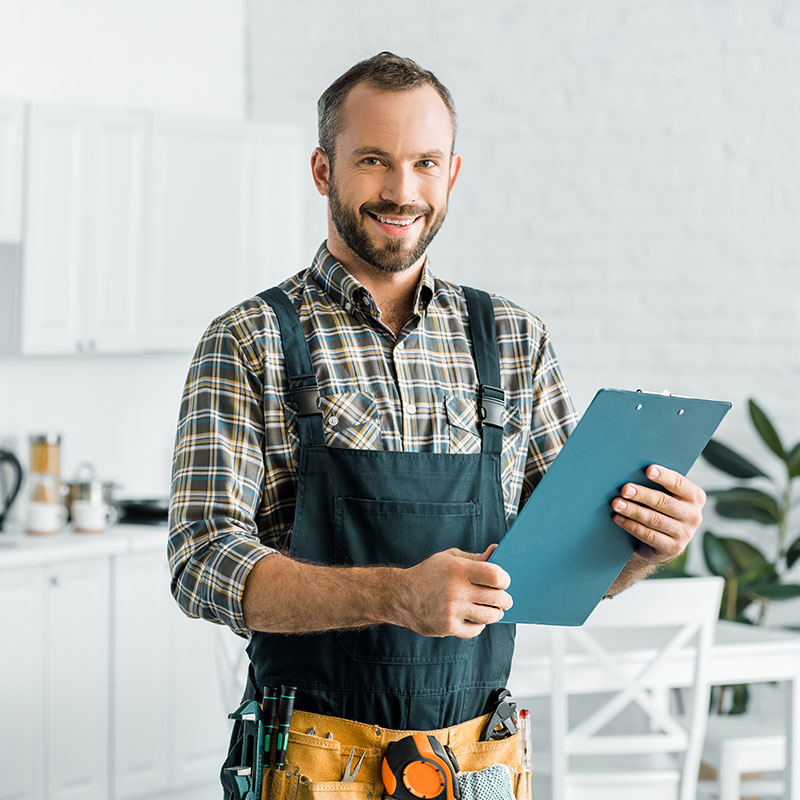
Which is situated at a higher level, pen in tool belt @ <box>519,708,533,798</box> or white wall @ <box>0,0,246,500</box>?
white wall @ <box>0,0,246,500</box>

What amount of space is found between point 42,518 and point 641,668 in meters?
2.17

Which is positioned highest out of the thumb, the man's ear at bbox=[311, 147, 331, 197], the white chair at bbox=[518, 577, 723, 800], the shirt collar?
the man's ear at bbox=[311, 147, 331, 197]

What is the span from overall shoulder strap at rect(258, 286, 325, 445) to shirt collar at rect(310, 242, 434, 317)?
83 millimetres

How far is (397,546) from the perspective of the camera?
1.59m

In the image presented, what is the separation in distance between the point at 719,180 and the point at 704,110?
0.87ft

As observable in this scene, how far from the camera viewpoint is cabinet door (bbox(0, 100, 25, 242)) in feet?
13.2

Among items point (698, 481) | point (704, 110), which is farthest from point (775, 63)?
point (698, 481)

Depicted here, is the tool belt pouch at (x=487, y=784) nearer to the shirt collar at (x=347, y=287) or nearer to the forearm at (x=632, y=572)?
the forearm at (x=632, y=572)

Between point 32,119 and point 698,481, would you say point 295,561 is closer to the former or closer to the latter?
point 32,119

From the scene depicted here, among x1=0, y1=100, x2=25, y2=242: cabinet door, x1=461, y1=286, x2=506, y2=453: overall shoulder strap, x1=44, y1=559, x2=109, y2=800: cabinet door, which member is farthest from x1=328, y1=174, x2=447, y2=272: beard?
x1=0, y1=100, x2=25, y2=242: cabinet door

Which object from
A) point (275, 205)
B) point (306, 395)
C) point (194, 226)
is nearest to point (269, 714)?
point (306, 395)

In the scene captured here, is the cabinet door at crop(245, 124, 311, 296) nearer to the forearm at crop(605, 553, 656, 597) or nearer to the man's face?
the man's face

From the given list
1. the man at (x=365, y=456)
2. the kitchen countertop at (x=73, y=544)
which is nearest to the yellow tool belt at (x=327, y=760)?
the man at (x=365, y=456)

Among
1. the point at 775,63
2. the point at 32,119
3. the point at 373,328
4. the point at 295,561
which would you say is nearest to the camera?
the point at 295,561
